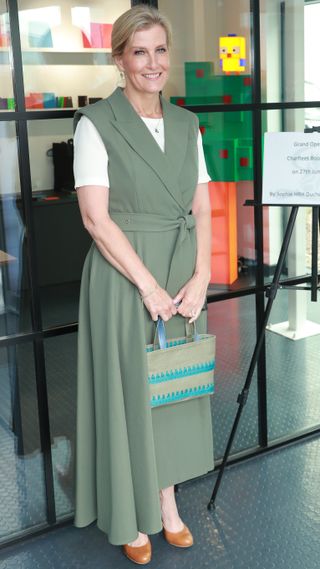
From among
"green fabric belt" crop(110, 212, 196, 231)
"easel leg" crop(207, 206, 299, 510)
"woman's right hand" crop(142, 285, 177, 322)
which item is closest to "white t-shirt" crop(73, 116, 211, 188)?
"green fabric belt" crop(110, 212, 196, 231)

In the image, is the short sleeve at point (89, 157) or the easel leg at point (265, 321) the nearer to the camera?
the short sleeve at point (89, 157)

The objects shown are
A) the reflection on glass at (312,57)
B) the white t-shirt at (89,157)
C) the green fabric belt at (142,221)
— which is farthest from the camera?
the reflection on glass at (312,57)

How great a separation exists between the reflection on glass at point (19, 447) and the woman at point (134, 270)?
0.98 ft

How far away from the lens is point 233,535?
2.71 m

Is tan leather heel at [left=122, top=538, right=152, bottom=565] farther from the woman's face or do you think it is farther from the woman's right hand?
the woman's face

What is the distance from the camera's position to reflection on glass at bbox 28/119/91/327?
2.60 meters

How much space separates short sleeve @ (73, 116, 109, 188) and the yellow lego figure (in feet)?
2.85

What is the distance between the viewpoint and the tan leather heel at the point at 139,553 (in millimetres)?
2588

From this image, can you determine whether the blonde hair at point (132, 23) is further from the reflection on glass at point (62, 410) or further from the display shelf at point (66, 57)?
the reflection on glass at point (62, 410)

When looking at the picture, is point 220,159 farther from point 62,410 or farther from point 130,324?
point 62,410

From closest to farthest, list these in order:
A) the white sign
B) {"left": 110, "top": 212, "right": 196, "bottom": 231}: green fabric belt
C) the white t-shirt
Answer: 1. the white t-shirt
2. {"left": 110, "top": 212, "right": 196, "bottom": 231}: green fabric belt
3. the white sign

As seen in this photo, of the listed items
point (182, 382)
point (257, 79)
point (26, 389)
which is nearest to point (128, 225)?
point (182, 382)

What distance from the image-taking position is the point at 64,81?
2.60 metres

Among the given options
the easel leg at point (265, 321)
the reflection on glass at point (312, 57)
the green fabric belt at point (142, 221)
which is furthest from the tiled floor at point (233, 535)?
the reflection on glass at point (312, 57)
